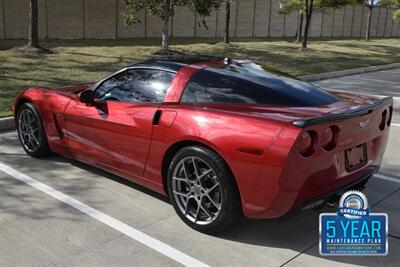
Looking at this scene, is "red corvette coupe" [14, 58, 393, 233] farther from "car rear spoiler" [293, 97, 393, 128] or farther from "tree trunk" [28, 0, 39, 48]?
"tree trunk" [28, 0, 39, 48]

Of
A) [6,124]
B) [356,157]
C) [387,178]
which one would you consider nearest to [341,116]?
[356,157]

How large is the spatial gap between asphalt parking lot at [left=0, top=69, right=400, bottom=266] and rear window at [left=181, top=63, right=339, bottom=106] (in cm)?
101

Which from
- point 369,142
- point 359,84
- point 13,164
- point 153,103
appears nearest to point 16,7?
point 359,84

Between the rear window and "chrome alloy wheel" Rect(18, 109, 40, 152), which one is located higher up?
the rear window

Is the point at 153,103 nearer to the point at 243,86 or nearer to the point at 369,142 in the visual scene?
the point at 243,86

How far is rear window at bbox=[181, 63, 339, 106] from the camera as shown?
12.8 feet

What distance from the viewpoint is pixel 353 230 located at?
11.3 feet

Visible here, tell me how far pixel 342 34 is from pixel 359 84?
→ 92.5 ft

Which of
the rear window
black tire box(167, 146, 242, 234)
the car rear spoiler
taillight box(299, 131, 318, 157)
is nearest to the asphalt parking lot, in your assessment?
black tire box(167, 146, 242, 234)

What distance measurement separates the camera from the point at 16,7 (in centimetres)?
1881

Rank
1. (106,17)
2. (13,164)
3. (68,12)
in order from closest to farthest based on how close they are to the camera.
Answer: (13,164) < (68,12) < (106,17)

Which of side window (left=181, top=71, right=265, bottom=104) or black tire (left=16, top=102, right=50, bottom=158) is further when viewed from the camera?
black tire (left=16, top=102, right=50, bottom=158)

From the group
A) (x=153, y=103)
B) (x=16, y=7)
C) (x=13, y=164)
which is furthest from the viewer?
(x=16, y=7)

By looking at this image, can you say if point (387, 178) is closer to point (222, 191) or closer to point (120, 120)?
point (222, 191)
